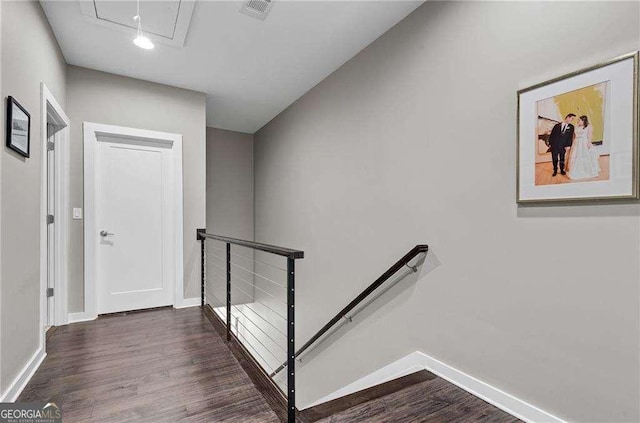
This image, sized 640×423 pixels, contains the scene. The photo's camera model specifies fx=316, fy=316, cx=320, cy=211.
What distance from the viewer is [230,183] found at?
17.6 feet

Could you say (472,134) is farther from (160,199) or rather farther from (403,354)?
(160,199)

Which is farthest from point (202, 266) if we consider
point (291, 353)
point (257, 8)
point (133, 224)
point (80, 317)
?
point (257, 8)

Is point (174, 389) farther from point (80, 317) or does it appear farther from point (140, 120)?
point (140, 120)

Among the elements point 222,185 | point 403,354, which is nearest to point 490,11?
point 403,354

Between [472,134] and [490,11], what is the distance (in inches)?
28.3

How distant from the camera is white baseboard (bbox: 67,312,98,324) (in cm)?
313

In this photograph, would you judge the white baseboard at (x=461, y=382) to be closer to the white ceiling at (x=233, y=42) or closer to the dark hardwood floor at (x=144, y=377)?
Result: the dark hardwood floor at (x=144, y=377)

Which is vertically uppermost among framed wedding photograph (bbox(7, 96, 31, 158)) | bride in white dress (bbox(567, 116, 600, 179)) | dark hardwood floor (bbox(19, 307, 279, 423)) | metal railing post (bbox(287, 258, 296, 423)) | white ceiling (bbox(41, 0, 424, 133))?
white ceiling (bbox(41, 0, 424, 133))

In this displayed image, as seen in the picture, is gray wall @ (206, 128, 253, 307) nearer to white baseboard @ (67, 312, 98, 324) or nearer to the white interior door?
the white interior door

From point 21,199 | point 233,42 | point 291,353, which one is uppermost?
point 233,42

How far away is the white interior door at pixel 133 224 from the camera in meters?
3.35

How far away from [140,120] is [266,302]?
311 centimetres

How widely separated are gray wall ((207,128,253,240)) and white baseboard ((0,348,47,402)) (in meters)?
3.05

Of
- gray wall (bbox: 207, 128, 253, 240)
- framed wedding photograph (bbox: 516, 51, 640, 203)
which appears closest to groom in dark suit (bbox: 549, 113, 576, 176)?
framed wedding photograph (bbox: 516, 51, 640, 203)
